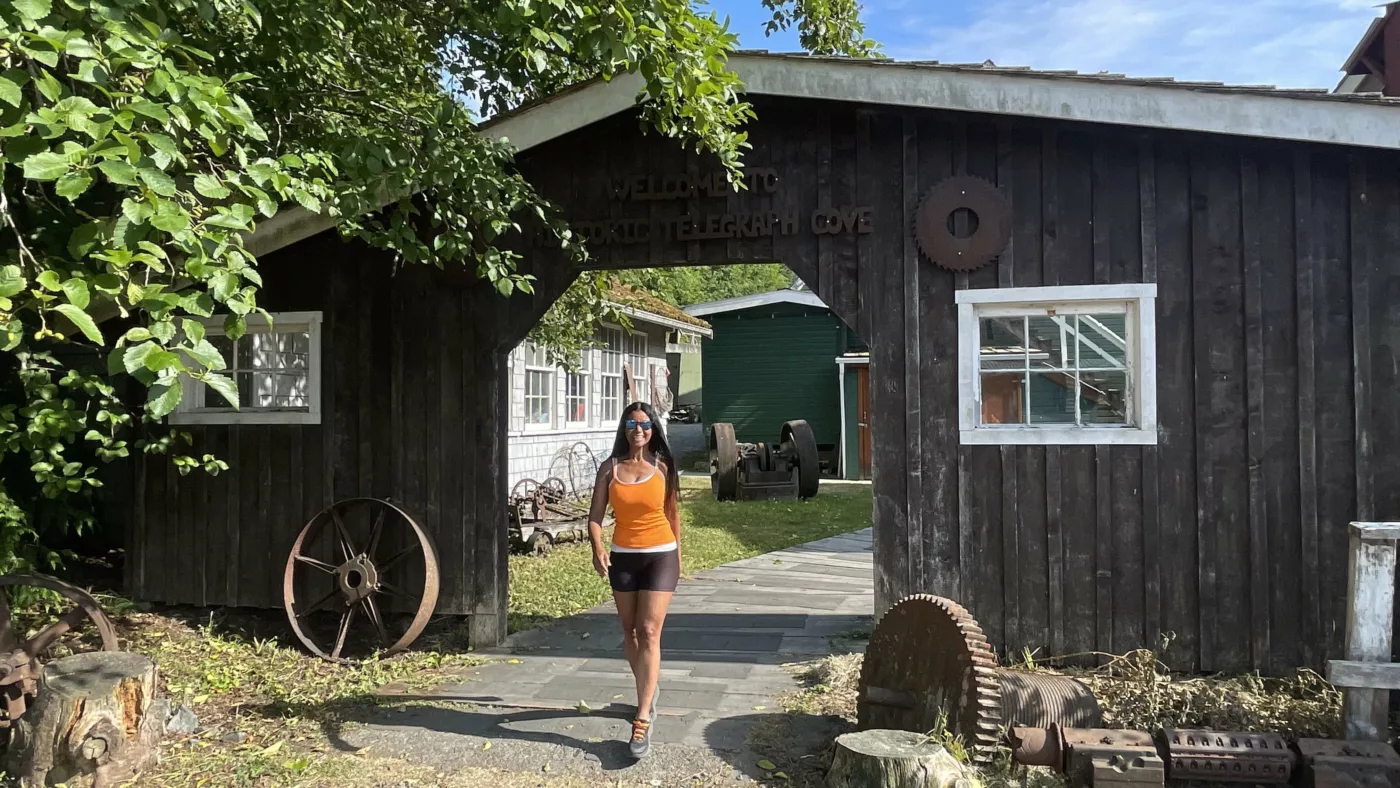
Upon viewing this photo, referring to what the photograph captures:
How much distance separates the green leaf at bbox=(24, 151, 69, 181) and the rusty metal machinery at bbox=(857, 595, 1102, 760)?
366 cm

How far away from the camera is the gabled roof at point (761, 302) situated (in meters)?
18.4

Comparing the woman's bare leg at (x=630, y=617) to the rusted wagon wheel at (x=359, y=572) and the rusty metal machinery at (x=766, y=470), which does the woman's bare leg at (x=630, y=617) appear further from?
the rusty metal machinery at (x=766, y=470)

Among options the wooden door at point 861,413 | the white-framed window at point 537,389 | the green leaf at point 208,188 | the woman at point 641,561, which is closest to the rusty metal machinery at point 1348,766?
the woman at point 641,561

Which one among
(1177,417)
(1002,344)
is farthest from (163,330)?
(1177,417)

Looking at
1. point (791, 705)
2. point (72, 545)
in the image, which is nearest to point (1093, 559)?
point (791, 705)

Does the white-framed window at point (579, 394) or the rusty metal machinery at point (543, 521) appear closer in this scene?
the rusty metal machinery at point (543, 521)

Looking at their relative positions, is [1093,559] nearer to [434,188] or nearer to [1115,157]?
[1115,157]

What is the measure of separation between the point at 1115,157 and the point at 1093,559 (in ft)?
7.78

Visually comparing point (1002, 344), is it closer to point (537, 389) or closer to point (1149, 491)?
point (1149, 491)

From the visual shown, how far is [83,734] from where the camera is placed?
408cm

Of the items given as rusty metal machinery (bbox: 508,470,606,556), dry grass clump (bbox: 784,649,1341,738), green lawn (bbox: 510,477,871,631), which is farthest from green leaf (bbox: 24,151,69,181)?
rusty metal machinery (bbox: 508,470,606,556)

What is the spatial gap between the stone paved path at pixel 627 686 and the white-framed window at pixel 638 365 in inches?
359

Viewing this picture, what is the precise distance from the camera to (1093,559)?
518cm

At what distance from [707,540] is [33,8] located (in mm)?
9022
